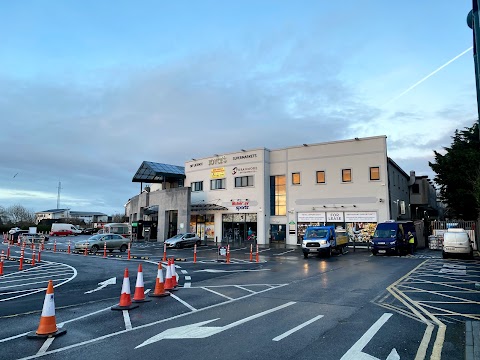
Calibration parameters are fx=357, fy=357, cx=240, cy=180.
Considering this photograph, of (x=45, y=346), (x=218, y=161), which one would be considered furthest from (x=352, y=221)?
(x=45, y=346)

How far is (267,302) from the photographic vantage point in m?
9.66

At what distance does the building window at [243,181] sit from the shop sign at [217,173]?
2.35 meters

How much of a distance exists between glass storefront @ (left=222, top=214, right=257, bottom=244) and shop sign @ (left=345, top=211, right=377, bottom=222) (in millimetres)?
10036

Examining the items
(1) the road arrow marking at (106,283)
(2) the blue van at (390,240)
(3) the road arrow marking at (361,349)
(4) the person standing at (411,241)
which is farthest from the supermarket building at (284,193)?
(3) the road arrow marking at (361,349)

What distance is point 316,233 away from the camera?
1001 inches

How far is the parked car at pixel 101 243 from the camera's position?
93.9ft

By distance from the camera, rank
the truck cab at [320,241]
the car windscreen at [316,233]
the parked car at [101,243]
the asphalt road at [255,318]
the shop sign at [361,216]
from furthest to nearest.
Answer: the shop sign at [361,216], the parked car at [101,243], the car windscreen at [316,233], the truck cab at [320,241], the asphalt road at [255,318]

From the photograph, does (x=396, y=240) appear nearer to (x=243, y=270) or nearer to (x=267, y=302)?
(x=243, y=270)

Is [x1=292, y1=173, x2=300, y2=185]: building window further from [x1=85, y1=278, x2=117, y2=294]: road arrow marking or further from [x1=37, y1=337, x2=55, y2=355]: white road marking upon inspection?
[x1=37, y1=337, x2=55, y2=355]: white road marking

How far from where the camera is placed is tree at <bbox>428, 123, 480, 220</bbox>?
29656mm

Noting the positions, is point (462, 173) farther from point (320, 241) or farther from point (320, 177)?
point (320, 241)

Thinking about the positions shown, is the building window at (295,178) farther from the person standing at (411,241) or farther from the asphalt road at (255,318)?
the asphalt road at (255,318)

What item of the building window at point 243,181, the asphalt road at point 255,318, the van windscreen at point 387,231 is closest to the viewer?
the asphalt road at point 255,318

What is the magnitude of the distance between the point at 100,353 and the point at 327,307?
5.49m
